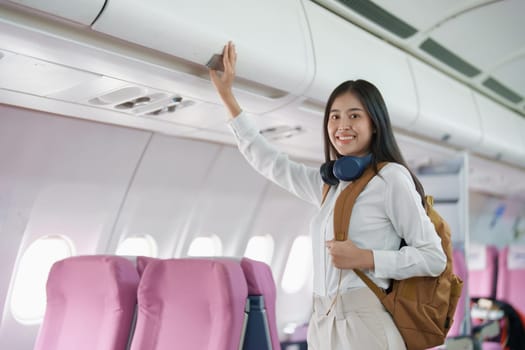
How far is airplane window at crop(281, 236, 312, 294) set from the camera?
217 inches

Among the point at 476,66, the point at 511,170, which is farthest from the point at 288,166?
the point at 511,170

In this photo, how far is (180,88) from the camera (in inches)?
89.7

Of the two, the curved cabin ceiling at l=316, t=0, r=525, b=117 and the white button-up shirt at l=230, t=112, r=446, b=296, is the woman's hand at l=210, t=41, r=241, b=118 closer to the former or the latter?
the white button-up shirt at l=230, t=112, r=446, b=296

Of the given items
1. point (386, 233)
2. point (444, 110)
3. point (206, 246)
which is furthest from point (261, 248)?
point (386, 233)

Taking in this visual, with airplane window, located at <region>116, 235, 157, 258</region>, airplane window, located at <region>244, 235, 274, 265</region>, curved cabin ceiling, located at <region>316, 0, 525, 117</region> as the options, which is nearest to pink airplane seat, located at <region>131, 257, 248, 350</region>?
airplane window, located at <region>116, 235, 157, 258</region>

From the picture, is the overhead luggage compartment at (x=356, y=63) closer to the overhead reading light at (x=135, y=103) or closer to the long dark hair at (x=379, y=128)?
the long dark hair at (x=379, y=128)

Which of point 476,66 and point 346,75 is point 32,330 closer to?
point 346,75

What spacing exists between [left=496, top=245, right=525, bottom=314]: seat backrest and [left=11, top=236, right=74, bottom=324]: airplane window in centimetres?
635

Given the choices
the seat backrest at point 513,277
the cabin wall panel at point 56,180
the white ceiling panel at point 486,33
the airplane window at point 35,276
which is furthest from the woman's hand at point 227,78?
the seat backrest at point 513,277

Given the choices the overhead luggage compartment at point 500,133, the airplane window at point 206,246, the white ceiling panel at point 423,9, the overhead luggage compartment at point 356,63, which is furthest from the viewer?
the overhead luggage compartment at point 500,133

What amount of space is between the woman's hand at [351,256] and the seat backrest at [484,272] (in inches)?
258

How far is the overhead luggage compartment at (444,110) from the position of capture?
3.53 m

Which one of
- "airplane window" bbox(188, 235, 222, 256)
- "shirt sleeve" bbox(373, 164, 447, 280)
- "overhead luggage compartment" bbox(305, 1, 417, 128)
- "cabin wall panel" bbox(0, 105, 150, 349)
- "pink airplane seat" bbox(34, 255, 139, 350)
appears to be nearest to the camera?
"shirt sleeve" bbox(373, 164, 447, 280)

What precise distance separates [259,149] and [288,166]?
0.53ft
